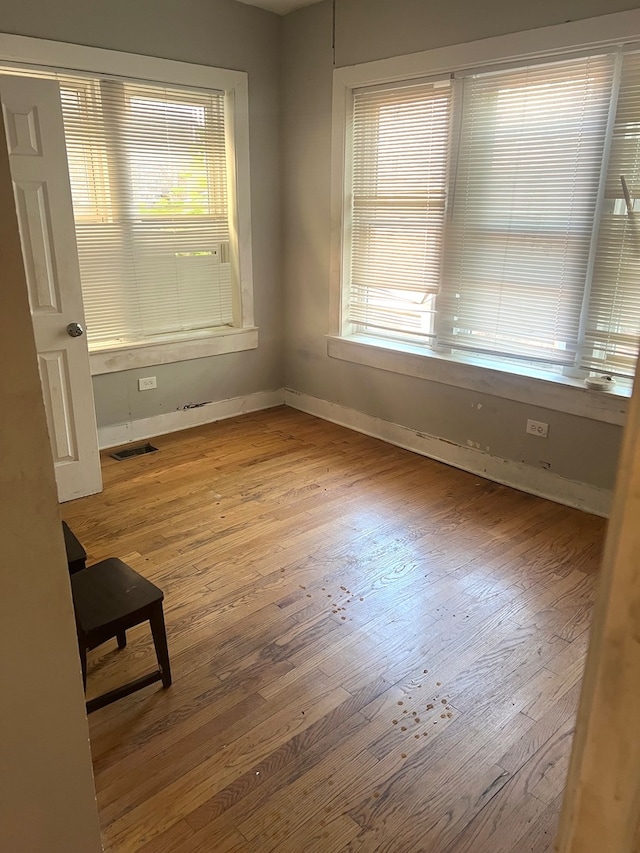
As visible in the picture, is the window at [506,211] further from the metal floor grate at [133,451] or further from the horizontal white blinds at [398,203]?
the metal floor grate at [133,451]

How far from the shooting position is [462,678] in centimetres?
213

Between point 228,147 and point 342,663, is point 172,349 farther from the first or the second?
point 342,663

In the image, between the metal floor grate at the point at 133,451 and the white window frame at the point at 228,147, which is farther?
the metal floor grate at the point at 133,451

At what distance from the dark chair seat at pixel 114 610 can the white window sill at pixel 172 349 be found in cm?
208

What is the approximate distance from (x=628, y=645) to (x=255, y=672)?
1.82 metres

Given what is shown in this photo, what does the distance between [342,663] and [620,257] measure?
7.30 ft

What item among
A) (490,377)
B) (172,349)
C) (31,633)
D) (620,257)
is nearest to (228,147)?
(172,349)

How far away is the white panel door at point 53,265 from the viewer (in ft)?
9.18

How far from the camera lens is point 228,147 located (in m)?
4.25

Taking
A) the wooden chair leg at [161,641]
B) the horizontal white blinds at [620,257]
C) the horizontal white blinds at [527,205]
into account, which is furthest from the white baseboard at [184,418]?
the horizontal white blinds at [620,257]

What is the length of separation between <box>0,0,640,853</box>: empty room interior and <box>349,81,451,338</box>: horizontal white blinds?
0.02m

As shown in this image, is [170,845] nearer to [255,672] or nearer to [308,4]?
[255,672]

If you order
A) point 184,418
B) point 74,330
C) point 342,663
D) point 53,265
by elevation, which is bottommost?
point 342,663

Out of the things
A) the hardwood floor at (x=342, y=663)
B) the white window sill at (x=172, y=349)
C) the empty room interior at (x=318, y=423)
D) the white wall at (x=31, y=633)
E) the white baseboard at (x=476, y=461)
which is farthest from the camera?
the white window sill at (x=172, y=349)
